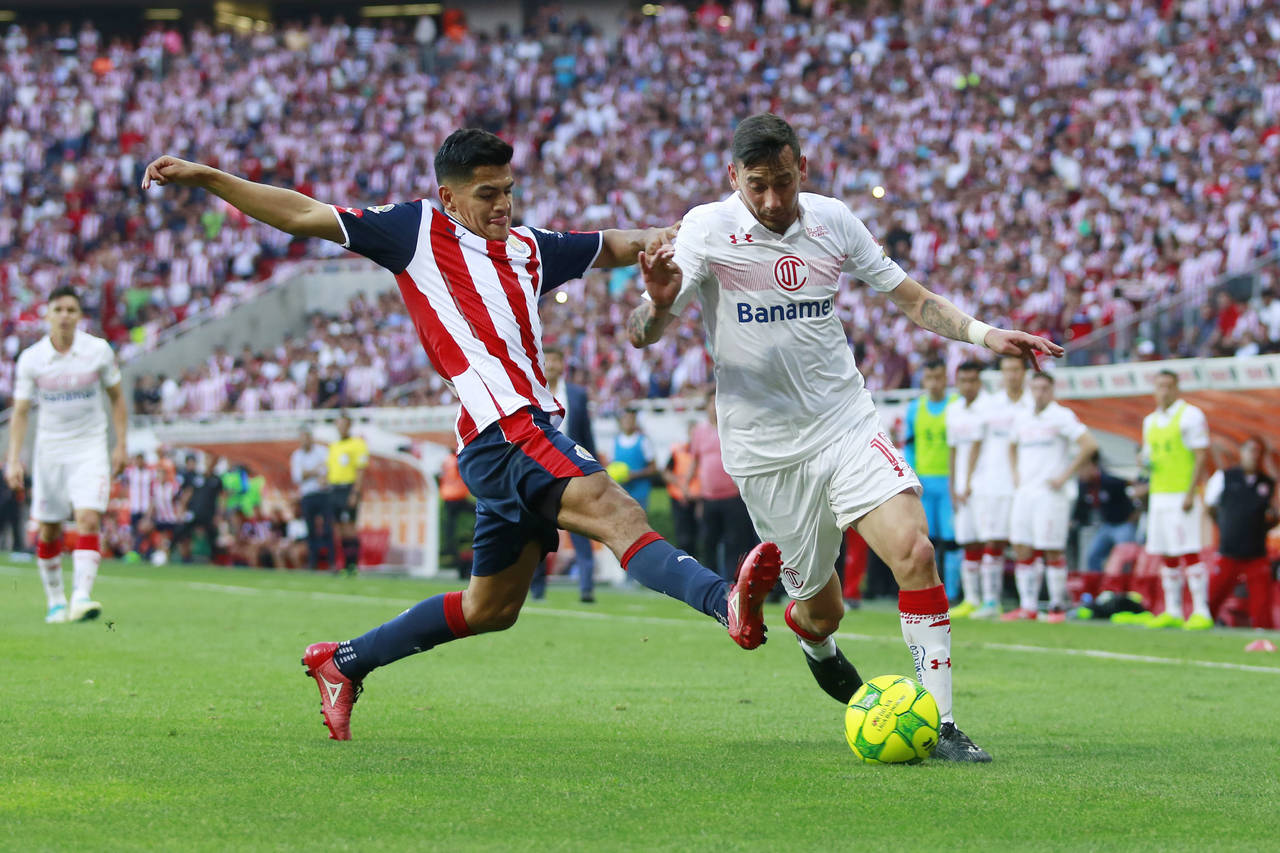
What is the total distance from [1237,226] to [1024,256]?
3.36 metres

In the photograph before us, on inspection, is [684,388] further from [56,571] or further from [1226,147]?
[56,571]

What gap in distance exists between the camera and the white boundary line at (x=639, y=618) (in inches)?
Result: 414

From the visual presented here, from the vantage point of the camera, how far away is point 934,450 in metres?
16.3

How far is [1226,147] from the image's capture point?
2425 cm

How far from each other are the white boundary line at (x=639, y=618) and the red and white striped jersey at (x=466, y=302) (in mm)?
5954

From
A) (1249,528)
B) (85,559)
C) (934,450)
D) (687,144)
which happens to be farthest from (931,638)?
(687,144)

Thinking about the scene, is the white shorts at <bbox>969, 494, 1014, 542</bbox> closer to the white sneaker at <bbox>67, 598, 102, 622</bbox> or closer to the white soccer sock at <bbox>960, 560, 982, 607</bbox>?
the white soccer sock at <bbox>960, 560, 982, 607</bbox>

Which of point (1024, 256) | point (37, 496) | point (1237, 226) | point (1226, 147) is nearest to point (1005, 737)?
point (37, 496)

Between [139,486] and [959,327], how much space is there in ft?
73.2

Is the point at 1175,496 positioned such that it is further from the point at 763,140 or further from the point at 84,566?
the point at 763,140

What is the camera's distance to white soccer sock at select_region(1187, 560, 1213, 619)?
14289 millimetres

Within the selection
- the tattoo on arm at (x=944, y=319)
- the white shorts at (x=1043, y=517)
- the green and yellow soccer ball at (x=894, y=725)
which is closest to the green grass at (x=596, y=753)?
the green and yellow soccer ball at (x=894, y=725)

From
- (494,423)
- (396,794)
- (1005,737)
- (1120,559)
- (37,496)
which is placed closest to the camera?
(396,794)

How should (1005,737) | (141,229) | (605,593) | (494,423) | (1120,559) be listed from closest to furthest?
(494,423), (1005,737), (1120,559), (605,593), (141,229)
